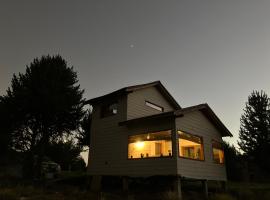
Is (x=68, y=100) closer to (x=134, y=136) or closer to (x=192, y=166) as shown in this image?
(x=134, y=136)

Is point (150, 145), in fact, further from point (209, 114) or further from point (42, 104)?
point (42, 104)

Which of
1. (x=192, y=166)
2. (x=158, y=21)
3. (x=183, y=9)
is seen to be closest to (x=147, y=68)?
(x=158, y=21)

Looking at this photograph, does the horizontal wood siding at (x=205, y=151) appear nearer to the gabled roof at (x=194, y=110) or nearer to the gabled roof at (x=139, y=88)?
the gabled roof at (x=194, y=110)

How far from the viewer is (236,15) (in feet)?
58.8

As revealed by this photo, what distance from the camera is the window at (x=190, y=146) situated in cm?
1414

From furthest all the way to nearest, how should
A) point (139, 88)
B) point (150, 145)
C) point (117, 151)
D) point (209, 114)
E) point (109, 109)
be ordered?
point (109, 109), point (139, 88), point (209, 114), point (117, 151), point (150, 145)

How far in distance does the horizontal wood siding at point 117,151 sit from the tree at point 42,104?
4636mm

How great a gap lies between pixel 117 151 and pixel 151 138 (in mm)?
2897

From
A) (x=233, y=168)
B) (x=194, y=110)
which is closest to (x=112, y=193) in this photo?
(x=194, y=110)

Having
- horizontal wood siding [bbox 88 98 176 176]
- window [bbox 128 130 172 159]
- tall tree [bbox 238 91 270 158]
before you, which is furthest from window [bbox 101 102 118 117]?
tall tree [bbox 238 91 270 158]

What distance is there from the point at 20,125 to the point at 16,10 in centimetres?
1049

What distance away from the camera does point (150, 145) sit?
14.8m

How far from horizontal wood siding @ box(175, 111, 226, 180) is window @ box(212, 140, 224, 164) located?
313mm

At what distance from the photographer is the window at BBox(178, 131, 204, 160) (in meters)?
14.1
